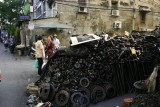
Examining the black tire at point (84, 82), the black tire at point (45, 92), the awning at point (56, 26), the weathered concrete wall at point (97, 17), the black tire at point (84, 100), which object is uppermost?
the weathered concrete wall at point (97, 17)

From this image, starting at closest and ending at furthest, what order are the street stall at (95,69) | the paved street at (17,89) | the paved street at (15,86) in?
the paved street at (17,89) < the street stall at (95,69) < the paved street at (15,86)

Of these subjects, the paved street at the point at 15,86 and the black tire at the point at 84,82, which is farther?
the black tire at the point at 84,82

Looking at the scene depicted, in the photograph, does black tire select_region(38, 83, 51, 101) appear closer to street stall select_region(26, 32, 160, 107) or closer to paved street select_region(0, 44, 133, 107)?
street stall select_region(26, 32, 160, 107)

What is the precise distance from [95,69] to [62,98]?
1737 mm

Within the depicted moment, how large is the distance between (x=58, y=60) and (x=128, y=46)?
2754 mm

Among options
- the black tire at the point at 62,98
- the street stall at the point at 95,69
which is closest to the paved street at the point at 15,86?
the street stall at the point at 95,69

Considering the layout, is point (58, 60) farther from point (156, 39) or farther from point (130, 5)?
point (130, 5)

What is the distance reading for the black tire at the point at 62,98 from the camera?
Result: 420 inches

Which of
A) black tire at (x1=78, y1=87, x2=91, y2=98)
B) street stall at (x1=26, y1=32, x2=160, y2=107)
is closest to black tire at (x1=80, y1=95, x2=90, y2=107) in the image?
street stall at (x1=26, y1=32, x2=160, y2=107)

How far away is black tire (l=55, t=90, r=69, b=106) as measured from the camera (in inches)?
420

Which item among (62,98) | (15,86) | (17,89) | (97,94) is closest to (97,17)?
(15,86)

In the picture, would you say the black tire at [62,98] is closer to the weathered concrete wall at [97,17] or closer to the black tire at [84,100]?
the black tire at [84,100]

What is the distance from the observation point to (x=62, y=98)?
10836 millimetres

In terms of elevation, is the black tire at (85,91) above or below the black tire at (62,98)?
above
